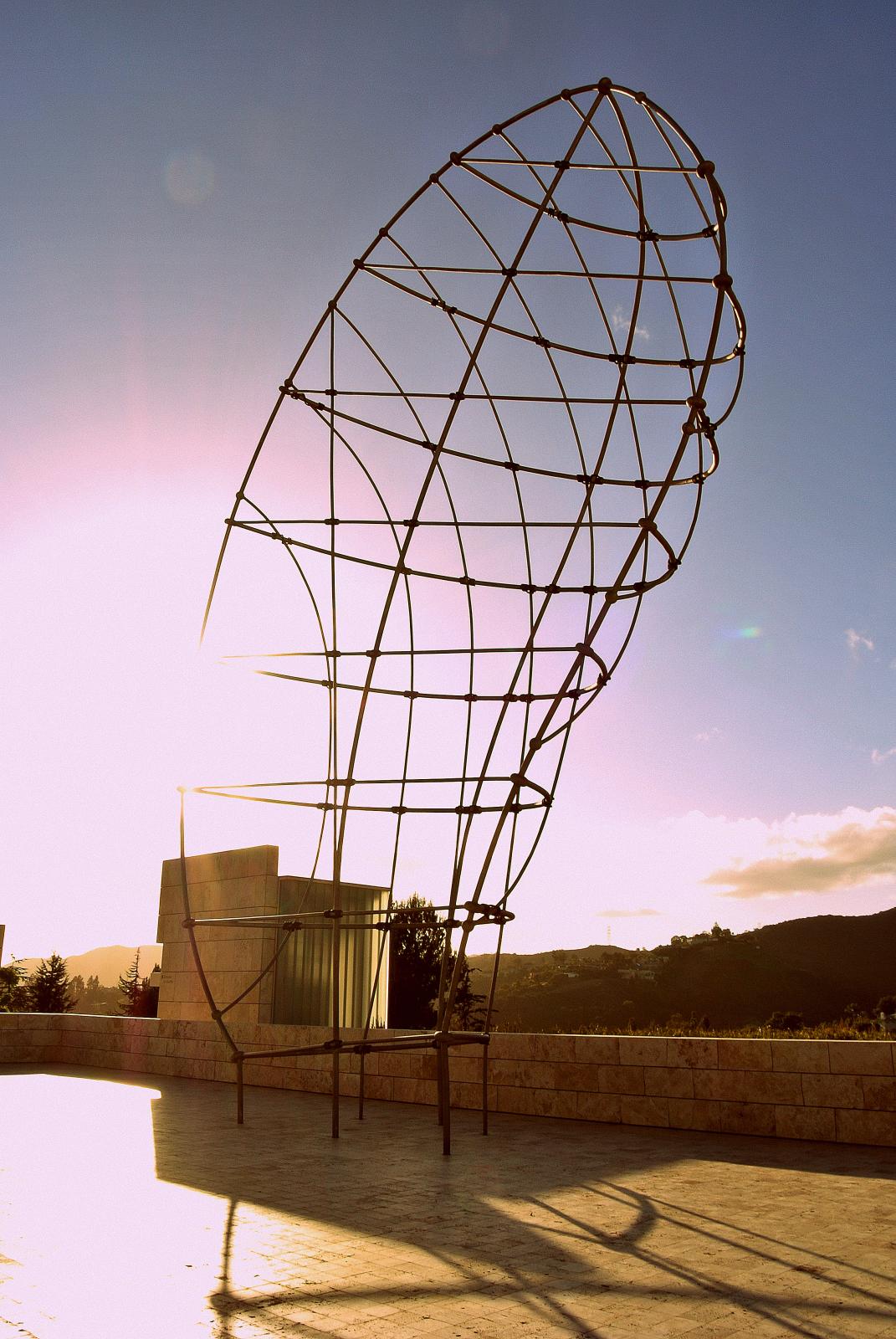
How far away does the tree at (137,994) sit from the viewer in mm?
27391

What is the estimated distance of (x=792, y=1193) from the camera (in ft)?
23.1

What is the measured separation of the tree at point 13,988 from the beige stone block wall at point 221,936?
27.8 m

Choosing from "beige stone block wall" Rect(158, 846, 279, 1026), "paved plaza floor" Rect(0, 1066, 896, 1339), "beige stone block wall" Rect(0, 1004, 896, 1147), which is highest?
"beige stone block wall" Rect(158, 846, 279, 1026)

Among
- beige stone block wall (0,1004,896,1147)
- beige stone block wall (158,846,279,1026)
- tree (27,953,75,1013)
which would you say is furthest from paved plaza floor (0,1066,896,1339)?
tree (27,953,75,1013)

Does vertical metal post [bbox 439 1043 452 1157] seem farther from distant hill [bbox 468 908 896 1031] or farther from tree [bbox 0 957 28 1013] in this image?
distant hill [bbox 468 908 896 1031]

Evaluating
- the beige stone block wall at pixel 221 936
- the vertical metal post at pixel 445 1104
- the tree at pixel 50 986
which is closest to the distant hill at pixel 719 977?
the tree at pixel 50 986

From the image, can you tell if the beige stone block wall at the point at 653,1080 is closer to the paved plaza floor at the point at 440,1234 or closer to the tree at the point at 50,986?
the paved plaza floor at the point at 440,1234

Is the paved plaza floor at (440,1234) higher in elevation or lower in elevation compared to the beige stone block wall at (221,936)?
lower

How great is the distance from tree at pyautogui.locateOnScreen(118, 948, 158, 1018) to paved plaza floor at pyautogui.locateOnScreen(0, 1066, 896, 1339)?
47.1 ft

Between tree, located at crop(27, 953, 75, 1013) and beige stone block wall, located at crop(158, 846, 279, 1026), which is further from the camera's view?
tree, located at crop(27, 953, 75, 1013)

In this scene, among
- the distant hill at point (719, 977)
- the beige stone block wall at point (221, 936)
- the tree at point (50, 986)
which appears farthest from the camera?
the distant hill at point (719, 977)

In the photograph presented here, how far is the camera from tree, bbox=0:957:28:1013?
146 feet

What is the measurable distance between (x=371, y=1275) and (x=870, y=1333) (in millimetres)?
2182

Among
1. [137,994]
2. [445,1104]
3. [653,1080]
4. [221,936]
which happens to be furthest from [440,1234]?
[137,994]
